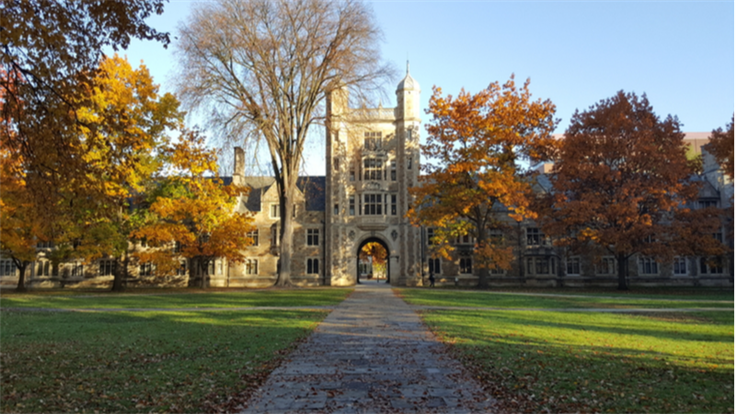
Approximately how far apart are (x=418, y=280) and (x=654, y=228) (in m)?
16.8

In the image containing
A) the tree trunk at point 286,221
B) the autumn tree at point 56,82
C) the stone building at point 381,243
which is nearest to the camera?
the autumn tree at point 56,82

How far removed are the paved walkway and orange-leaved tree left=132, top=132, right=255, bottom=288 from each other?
22.5 m

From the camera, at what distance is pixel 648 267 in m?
43.2

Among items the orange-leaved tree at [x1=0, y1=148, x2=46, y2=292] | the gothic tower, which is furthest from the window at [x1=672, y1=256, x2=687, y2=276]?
the orange-leaved tree at [x1=0, y1=148, x2=46, y2=292]

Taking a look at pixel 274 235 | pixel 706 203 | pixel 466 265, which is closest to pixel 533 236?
pixel 466 265

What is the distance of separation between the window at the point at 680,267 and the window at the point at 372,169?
24.0 meters

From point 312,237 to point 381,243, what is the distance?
551cm

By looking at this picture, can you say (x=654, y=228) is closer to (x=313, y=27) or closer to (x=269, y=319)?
(x=313, y=27)

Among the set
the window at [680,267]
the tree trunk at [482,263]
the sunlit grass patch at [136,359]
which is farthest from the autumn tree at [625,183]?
the sunlit grass patch at [136,359]

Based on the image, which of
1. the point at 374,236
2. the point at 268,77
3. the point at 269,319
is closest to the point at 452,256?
the point at 374,236

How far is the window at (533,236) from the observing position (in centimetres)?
4372

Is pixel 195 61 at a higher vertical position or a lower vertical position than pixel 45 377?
higher

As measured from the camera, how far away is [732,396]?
6410mm

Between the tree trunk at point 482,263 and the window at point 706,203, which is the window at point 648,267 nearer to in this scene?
the window at point 706,203
